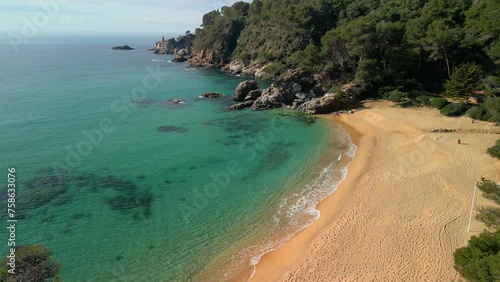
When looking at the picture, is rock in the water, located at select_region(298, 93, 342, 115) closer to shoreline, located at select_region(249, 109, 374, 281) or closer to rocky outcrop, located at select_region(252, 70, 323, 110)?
rocky outcrop, located at select_region(252, 70, 323, 110)

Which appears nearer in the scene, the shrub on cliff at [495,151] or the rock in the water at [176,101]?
the shrub on cliff at [495,151]

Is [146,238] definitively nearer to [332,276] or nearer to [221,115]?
[332,276]

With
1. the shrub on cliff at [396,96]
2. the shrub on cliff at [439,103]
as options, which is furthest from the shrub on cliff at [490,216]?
the shrub on cliff at [396,96]

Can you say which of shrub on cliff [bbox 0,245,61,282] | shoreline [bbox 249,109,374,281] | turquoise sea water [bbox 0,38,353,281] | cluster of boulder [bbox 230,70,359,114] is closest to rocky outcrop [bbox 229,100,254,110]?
cluster of boulder [bbox 230,70,359,114]

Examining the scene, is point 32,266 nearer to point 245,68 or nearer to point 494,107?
point 494,107

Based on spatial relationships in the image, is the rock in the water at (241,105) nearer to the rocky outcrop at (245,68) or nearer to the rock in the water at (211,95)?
the rock in the water at (211,95)

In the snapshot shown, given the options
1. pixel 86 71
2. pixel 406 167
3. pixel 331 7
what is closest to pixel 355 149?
pixel 406 167

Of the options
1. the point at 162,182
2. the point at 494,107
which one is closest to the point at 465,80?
the point at 494,107
